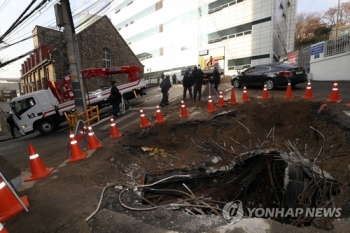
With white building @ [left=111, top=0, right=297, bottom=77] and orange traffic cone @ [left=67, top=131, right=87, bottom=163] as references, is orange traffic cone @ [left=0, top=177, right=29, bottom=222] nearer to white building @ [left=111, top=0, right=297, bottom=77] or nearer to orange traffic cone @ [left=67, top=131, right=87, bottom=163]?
orange traffic cone @ [left=67, top=131, right=87, bottom=163]

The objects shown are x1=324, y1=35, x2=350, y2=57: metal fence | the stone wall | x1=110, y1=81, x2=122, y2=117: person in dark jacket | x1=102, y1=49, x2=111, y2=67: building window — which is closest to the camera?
x1=110, y1=81, x2=122, y2=117: person in dark jacket

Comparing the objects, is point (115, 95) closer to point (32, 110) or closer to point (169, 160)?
point (32, 110)

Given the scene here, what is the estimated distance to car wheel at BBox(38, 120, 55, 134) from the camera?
1137 centimetres

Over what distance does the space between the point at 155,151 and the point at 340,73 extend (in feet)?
42.8

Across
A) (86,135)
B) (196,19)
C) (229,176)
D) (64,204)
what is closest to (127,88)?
(86,135)

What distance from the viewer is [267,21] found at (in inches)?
883

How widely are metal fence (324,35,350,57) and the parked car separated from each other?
428 centimetres

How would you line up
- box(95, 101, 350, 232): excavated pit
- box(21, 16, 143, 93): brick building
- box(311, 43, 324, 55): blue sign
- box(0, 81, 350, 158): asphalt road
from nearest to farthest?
box(95, 101, 350, 232): excavated pit
box(0, 81, 350, 158): asphalt road
box(311, 43, 324, 55): blue sign
box(21, 16, 143, 93): brick building

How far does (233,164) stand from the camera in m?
5.41

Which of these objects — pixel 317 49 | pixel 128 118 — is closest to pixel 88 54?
pixel 128 118

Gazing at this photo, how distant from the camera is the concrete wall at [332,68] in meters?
11.7

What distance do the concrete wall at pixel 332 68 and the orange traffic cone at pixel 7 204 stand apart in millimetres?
15750

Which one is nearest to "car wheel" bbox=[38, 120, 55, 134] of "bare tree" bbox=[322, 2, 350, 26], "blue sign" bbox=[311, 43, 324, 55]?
"blue sign" bbox=[311, 43, 324, 55]

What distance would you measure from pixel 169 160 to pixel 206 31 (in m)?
25.8
